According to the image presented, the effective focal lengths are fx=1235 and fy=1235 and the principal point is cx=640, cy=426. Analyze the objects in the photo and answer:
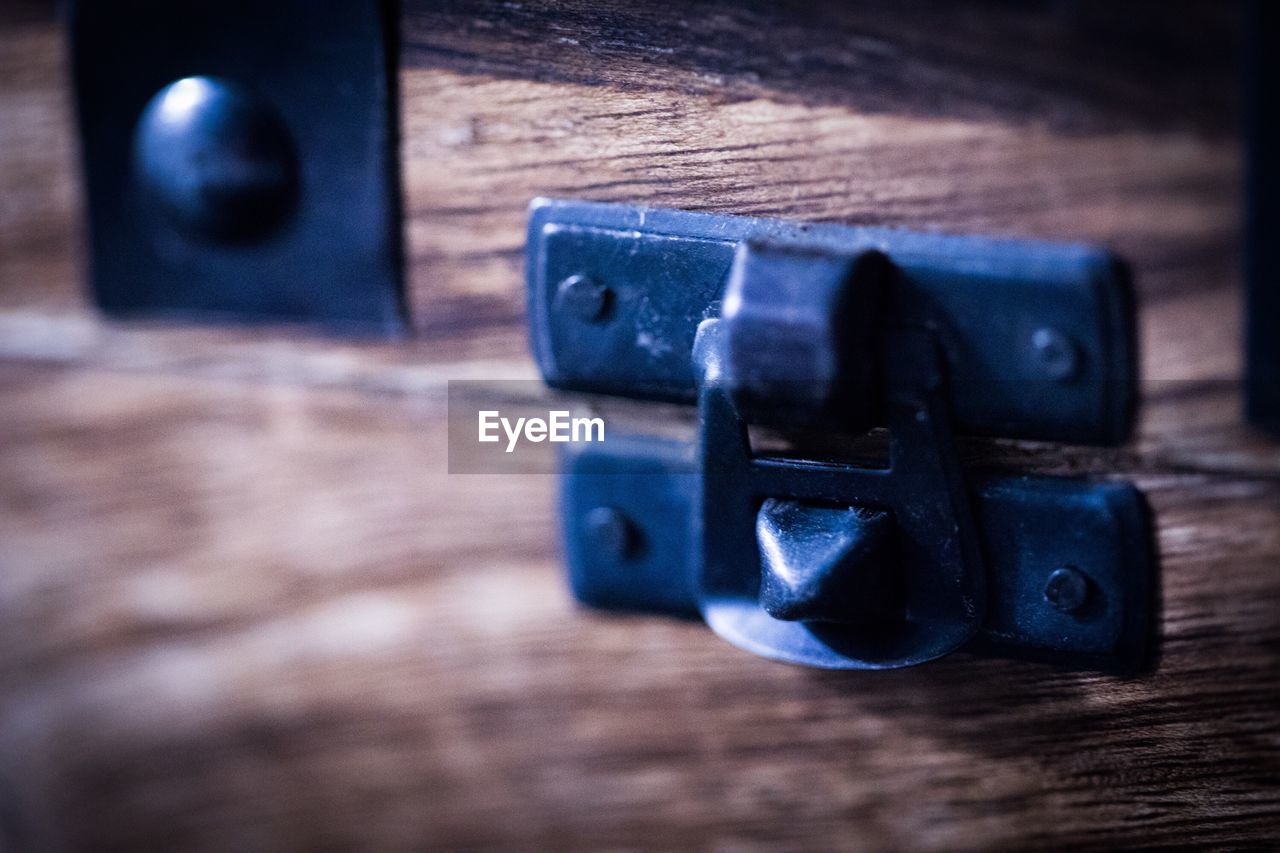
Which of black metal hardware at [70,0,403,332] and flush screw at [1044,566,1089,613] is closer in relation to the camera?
flush screw at [1044,566,1089,613]

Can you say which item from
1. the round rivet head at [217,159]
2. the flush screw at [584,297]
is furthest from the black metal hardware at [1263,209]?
the round rivet head at [217,159]

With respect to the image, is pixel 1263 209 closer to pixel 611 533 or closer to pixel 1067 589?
pixel 1067 589

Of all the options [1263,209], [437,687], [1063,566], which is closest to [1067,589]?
[1063,566]

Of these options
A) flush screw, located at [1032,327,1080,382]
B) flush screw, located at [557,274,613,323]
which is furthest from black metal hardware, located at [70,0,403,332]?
flush screw, located at [1032,327,1080,382]

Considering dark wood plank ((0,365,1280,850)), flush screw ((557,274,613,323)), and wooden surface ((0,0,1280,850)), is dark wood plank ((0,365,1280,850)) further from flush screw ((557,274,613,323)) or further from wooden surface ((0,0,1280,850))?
flush screw ((557,274,613,323))

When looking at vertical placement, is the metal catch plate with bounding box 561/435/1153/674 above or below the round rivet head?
below

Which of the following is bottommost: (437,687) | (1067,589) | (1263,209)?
(437,687)

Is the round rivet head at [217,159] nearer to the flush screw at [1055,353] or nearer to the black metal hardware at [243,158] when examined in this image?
the black metal hardware at [243,158]
